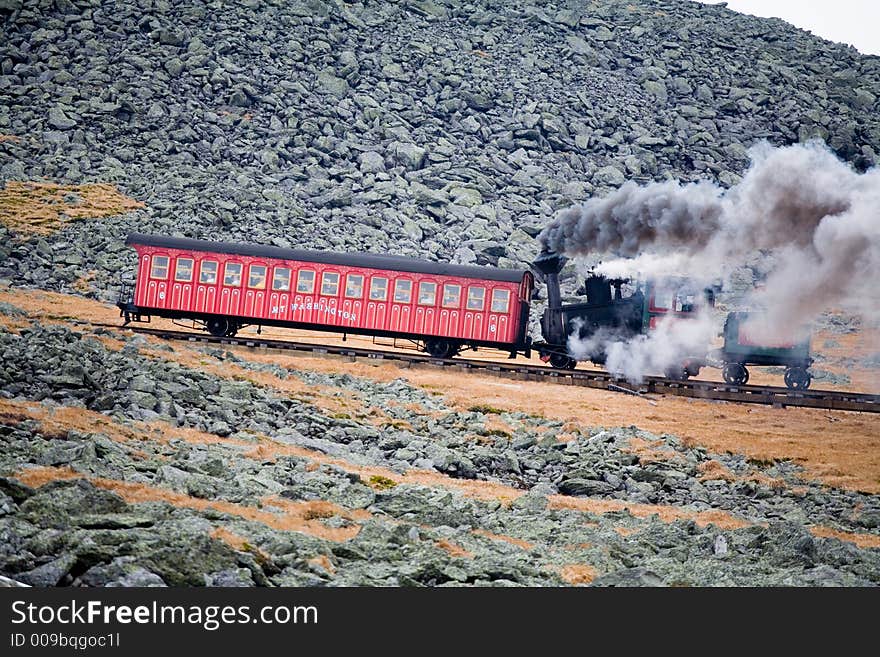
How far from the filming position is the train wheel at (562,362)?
36.3 meters

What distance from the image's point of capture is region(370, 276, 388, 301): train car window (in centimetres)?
3606

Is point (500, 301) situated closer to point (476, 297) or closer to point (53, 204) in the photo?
point (476, 297)

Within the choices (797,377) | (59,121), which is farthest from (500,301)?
(59,121)

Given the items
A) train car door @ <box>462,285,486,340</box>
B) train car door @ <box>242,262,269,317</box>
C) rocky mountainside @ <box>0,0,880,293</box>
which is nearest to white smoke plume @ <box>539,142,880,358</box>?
train car door @ <box>462,285,486,340</box>

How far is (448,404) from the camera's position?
28719 mm

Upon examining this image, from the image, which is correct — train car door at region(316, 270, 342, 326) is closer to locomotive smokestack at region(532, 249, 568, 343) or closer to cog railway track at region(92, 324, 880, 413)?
cog railway track at region(92, 324, 880, 413)

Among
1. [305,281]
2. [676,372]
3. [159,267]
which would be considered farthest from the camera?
[159,267]

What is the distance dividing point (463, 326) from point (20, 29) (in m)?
62.2

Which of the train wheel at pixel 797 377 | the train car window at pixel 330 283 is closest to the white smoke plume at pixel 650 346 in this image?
the train wheel at pixel 797 377

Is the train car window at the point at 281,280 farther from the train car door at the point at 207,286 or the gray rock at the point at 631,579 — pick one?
the gray rock at the point at 631,579

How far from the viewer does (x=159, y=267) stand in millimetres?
36750

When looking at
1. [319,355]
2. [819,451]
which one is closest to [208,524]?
[819,451]

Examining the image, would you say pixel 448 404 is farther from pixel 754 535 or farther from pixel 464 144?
pixel 464 144

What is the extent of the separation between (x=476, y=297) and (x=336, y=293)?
5.24 meters
